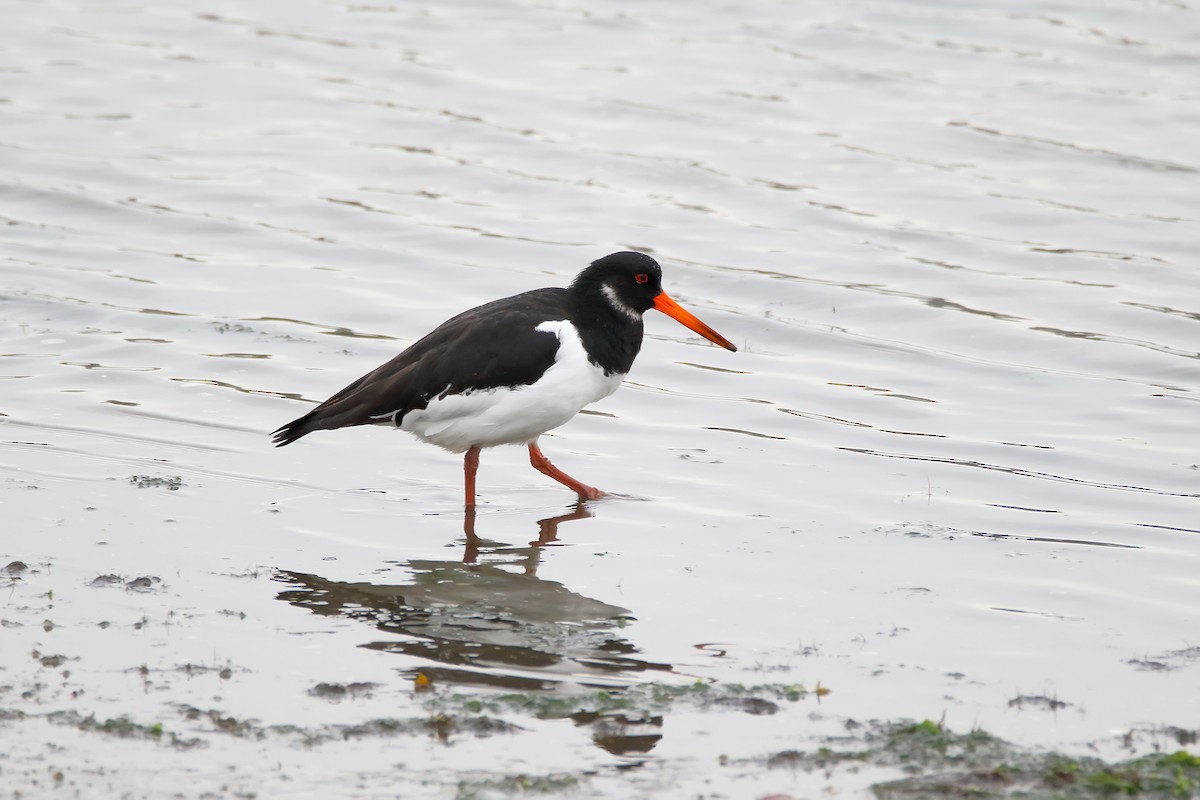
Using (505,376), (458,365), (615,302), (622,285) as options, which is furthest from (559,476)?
(622,285)

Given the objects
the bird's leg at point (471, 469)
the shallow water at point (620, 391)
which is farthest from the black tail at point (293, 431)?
the bird's leg at point (471, 469)

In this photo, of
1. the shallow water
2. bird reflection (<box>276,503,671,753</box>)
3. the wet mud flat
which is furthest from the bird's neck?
the wet mud flat

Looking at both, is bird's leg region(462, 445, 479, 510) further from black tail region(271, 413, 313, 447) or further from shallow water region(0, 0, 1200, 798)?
black tail region(271, 413, 313, 447)

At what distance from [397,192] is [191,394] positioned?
5.64 meters

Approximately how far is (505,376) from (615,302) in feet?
3.11

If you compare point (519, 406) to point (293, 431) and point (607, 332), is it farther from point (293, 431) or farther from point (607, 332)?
point (293, 431)

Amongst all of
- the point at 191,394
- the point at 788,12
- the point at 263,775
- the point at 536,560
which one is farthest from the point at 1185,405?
the point at 788,12

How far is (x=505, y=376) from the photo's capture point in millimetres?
7934

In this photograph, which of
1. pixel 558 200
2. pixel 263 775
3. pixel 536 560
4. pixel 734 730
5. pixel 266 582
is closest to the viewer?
pixel 263 775

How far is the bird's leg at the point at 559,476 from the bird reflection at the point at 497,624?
0.86 meters

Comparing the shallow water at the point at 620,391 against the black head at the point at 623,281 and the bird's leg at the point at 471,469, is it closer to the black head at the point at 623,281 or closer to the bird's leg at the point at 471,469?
the bird's leg at the point at 471,469

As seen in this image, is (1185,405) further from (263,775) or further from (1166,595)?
(263,775)

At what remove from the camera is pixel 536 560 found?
734cm

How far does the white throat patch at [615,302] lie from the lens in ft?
27.9
